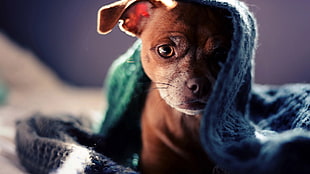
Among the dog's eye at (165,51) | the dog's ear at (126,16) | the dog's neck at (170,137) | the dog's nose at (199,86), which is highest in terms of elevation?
the dog's ear at (126,16)

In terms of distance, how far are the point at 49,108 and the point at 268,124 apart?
1.54 metres

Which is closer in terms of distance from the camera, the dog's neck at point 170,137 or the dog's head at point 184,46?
the dog's head at point 184,46

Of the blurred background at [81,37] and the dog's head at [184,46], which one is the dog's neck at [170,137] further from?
the blurred background at [81,37]

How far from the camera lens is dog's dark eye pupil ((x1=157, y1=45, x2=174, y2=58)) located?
1.23 metres

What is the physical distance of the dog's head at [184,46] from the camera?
1129mm

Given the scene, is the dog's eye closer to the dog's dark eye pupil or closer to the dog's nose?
the dog's dark eye pupil

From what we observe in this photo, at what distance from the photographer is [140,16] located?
142 centimetres

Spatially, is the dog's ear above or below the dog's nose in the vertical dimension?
A: above

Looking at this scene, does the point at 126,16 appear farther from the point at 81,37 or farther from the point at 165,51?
the point at 81,37

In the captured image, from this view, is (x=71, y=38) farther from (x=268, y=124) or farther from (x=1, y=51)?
(x=268, y=124)

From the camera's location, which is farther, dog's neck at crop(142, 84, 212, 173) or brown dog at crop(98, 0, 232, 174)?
dog's neck at crop(142, 84, 212, 173)

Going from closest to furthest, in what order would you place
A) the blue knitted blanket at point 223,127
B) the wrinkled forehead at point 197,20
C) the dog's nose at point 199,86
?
the blue knitted blanket at point 223,127 < the dog's nose at point 199,86 < the wrinkled forehead at point 197,20

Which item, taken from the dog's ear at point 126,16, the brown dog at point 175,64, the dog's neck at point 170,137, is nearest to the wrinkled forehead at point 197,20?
the brown dog at point 175,64

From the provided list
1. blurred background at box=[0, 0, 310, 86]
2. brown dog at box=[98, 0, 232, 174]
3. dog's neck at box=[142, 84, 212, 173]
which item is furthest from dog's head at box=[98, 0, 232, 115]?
blurred background at box=[0, 0, 310, 86]
